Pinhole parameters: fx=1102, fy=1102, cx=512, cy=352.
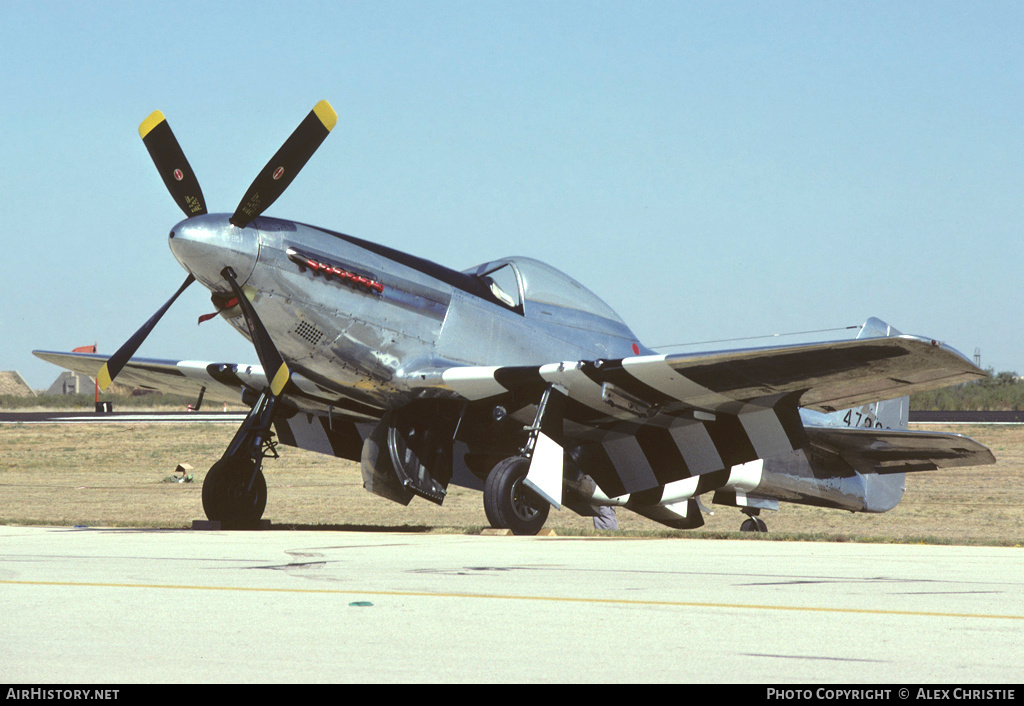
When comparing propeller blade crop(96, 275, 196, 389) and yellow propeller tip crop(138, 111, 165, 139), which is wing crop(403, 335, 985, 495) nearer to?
propeller blade crop(96, 275, 196, 389)

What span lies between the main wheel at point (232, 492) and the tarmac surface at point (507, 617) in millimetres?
3711

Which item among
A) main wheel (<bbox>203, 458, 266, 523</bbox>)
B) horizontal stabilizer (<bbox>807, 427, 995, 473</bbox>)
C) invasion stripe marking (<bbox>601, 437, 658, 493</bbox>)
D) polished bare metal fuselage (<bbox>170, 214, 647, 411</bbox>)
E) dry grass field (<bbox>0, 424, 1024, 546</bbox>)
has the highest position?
polished bare metal fuselage (<bbox>170, 214, 647, 411</bbox>)

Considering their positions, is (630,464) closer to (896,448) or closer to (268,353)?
(896,448)

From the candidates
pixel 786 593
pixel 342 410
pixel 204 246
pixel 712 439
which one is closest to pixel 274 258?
pixel 204 246

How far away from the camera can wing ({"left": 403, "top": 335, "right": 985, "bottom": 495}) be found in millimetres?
10008

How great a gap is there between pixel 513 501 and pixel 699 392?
2.30m

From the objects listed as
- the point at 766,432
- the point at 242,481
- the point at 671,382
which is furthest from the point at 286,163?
the point at 766,432

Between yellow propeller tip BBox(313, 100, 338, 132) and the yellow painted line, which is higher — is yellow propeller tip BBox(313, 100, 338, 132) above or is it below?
above

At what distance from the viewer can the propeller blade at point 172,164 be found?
420 inches

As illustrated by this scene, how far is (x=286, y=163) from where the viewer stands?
1059 centimetres

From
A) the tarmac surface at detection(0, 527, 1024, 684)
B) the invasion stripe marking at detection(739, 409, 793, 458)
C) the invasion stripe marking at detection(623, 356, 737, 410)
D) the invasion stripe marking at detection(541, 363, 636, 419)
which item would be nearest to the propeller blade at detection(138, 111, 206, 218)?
the invasion stripe marking at detection(541, 363, 636, 419)

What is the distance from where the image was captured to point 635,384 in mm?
11250

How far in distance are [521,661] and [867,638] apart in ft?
4.40

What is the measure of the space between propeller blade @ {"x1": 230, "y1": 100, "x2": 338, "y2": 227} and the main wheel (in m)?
2.94
